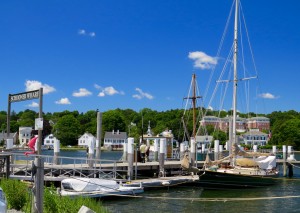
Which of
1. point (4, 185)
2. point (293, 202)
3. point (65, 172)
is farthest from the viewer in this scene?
point (65, 172)

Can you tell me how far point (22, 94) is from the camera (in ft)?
64.5

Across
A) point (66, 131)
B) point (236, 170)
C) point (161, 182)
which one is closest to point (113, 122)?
point (66, 131)

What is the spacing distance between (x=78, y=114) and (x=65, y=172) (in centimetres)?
16141

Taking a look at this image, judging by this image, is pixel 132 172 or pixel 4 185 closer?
pixel 4 185

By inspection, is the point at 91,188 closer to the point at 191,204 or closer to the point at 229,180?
the point at 191,204

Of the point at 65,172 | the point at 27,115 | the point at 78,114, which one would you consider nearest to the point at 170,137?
the point at 65,172

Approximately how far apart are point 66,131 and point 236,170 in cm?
12541

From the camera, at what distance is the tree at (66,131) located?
148250mm

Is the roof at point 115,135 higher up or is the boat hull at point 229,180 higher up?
the roof at point 115,135

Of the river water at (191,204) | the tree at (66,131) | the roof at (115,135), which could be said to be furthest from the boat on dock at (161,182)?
the tree at (66,131)

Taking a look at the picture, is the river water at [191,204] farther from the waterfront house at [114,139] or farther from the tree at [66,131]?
the tree at [66,131]

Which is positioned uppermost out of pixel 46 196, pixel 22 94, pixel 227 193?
pixel 22 94

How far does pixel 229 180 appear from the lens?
2873 cm

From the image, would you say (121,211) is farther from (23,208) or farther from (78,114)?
(78,114)
